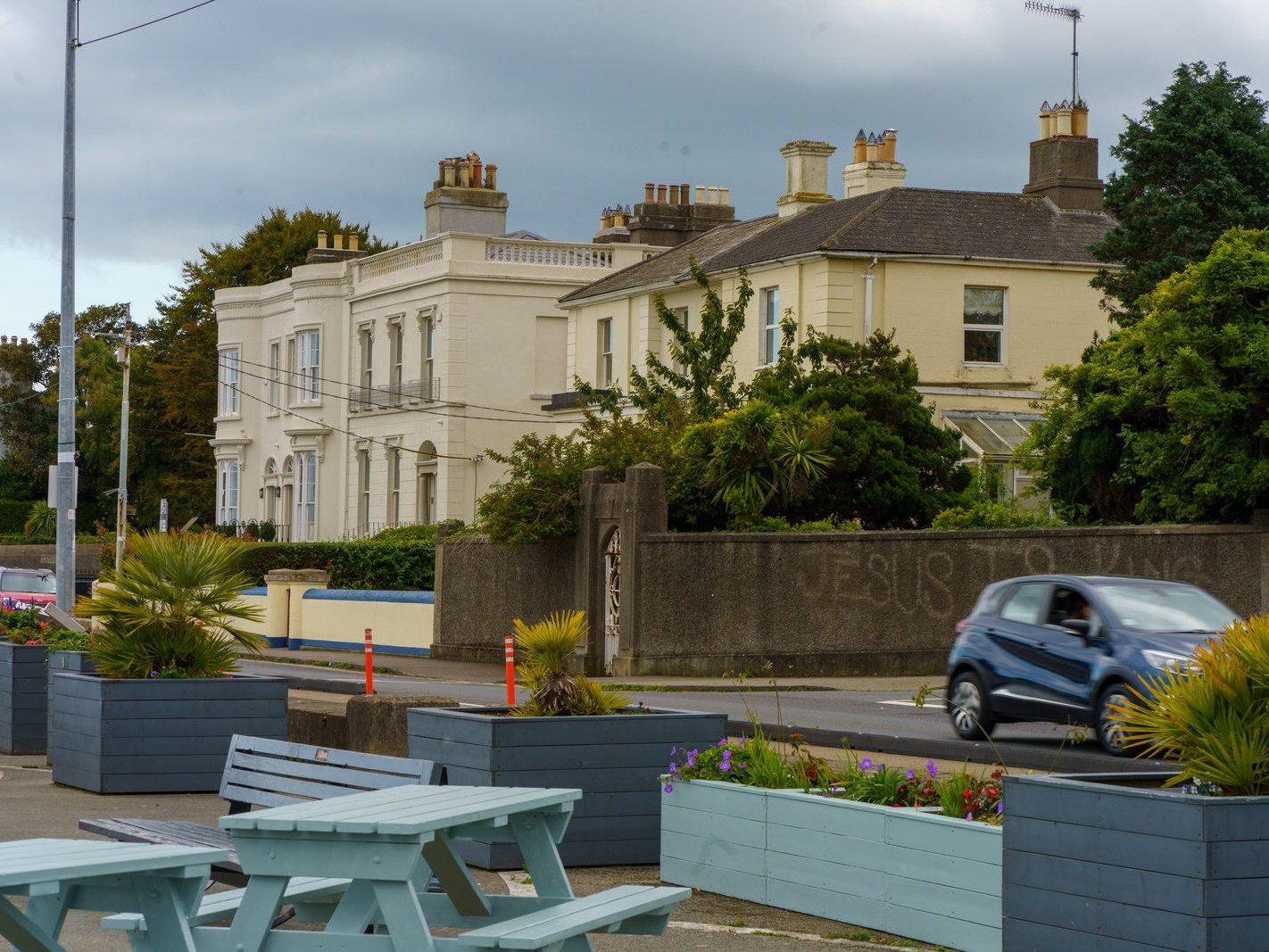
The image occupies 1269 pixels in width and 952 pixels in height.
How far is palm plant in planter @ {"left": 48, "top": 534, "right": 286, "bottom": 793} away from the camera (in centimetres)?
1304

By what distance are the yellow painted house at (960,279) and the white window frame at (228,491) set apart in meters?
26.5

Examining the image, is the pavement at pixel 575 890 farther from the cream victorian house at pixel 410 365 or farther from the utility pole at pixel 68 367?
the cream victorian house at pixel 410 365

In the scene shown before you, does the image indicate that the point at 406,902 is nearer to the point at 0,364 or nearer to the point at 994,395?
the point at 994,395

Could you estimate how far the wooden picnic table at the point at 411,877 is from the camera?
577 centimetres

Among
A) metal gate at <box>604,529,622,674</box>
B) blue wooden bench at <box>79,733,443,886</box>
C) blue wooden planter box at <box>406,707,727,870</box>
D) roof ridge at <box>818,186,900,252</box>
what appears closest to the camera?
blue wooden bench at <box>79,733,443,886</box>

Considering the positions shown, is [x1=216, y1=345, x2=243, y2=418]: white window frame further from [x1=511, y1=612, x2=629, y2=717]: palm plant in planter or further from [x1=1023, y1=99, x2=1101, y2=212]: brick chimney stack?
[x1=511, y1=612, x2=629, y2=717]: palm plant in planter

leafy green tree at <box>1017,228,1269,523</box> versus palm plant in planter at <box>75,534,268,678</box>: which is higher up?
leafy green tree at <box>1017,228,1269,523</box>

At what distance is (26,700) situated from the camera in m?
15.9

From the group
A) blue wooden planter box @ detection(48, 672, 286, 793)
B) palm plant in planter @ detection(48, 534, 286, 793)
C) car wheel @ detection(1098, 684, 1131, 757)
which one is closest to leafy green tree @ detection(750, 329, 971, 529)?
car wheel @ detection(1098, 684, 1131, 757)

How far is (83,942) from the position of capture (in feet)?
26.4

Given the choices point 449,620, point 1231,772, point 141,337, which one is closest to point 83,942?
point 1231,772

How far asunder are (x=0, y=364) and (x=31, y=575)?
187ft

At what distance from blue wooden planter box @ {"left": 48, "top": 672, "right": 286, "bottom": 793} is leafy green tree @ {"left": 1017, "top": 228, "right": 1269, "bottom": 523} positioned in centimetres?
1776

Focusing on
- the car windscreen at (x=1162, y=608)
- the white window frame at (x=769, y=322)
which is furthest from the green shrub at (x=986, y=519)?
the car windscreen at (x=1162, y=608)
